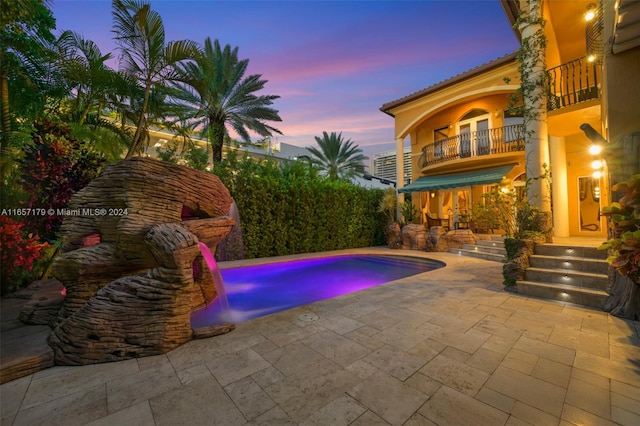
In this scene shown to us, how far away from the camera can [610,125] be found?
519 centimetres

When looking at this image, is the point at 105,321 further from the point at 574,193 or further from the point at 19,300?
the point at 574,193

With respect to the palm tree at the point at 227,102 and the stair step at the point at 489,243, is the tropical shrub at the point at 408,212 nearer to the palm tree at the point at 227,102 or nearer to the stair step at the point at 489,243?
the stair step at the point at 489,243

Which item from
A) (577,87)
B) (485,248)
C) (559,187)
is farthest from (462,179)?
(577,87)

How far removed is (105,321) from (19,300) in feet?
11.7

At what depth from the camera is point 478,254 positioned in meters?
11.1

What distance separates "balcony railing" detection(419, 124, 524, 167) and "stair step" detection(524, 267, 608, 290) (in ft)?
34.8

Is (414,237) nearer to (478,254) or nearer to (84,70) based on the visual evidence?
(478,254)

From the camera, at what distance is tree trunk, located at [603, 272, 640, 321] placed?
4.23 metres

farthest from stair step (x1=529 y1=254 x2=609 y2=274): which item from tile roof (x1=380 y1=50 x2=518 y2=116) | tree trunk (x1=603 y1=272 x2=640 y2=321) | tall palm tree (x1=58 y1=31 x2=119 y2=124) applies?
tall palm tree (x1=58 y1=31 x2=119 y2=124)

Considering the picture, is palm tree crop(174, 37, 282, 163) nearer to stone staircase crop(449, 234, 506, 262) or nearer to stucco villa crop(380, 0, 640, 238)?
stucco villa crop(380, 0, 640, 238)

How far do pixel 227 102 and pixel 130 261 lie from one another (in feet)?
43.8

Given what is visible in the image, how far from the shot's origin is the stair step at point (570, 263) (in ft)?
17.9

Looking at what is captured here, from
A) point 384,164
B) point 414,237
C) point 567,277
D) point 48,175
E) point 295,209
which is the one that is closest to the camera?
point 48,175

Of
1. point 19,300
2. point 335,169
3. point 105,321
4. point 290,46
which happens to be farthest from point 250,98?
point 105,321
